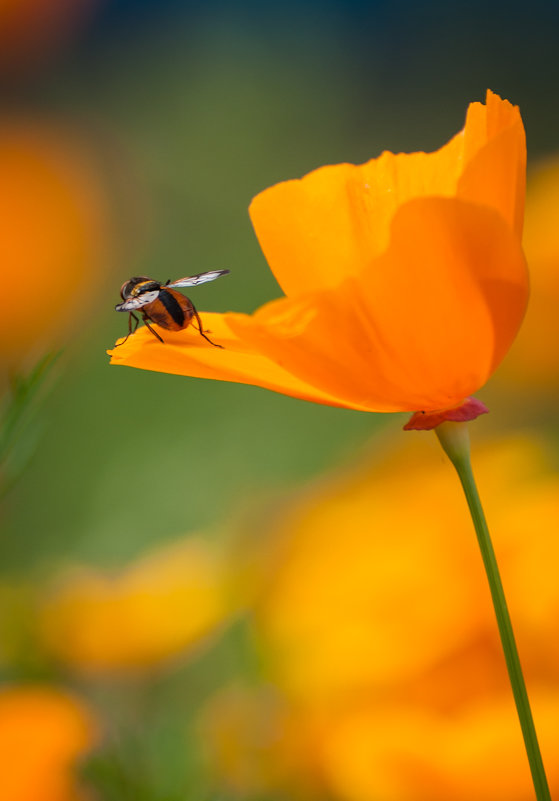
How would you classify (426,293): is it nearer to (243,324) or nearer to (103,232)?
(243,324)

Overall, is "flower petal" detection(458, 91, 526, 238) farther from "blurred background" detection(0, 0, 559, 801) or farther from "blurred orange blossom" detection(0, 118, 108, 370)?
"blurred orange blossom" detection(0, 118, 108, 370)

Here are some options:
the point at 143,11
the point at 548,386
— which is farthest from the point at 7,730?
the point at 143,11

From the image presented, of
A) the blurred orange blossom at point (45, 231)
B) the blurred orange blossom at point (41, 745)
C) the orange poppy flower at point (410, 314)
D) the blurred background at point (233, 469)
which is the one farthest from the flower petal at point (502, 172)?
the blurred orange blossom at point (45, 231)

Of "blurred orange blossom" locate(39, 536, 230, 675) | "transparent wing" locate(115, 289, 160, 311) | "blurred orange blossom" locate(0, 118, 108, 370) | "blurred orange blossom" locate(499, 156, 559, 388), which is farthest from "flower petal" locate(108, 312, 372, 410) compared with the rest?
"blurred orange blossom" locate(0, 118, 108, 370)

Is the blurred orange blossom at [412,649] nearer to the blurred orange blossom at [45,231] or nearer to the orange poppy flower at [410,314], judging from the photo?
the orange poppy flower at [410,314]

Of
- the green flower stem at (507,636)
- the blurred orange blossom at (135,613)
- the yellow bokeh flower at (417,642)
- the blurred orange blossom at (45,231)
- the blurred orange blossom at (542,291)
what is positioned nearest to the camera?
the green flower stem at (507,636)

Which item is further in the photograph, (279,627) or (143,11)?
(143,11)
